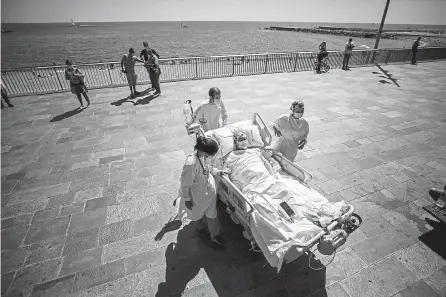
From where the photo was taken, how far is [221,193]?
14.3ft

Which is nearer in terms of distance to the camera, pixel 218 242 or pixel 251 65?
pixel 218 242

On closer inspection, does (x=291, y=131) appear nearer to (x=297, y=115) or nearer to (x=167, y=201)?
(x=297, y=115)

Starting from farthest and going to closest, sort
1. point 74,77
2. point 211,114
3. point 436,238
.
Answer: point 74,77, point 211,114, point 436,238

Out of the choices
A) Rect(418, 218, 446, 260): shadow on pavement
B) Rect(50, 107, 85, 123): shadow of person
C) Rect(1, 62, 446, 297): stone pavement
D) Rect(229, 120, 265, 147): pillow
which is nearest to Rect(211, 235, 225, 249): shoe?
Rect(1, 62, 446, 297): stone pavement

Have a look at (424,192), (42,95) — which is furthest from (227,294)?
(42,95)

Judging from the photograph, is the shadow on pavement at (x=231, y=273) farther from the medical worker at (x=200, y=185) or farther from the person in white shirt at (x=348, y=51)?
the person in white shirt at (x=348, y=51)

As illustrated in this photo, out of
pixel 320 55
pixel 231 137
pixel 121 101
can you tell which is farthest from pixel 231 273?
pixel 320 55

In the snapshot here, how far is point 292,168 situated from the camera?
4371 mm

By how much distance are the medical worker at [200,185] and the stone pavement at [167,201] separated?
78 cm

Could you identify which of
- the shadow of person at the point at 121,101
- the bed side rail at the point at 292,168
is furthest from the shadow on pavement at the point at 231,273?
the shadow of person at the point at 121,101

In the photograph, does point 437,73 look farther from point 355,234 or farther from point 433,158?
point 355,234

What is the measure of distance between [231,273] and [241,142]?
251 cm

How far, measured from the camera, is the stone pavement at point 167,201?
3.63m

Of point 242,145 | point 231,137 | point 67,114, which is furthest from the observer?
point 67,114
